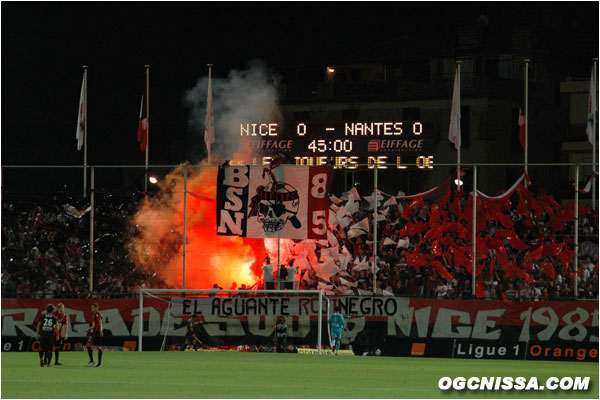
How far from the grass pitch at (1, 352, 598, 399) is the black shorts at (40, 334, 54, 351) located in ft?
1.73

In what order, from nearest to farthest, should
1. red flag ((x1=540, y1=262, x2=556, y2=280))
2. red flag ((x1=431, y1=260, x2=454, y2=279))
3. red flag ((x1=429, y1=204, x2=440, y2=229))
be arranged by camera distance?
red flag ((x1=540, y1=262, x2=556, y2=280)) → red flag ((x1=431, y1=260, x2=454, y2=279)) → red flag ((x1=429, y1=204, x2=440, y2=229))

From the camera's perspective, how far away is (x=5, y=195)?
3947cm

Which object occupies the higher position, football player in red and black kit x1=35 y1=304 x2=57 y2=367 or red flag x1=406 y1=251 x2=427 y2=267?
red flag x1=406 y1=251 x2=427 y2=267

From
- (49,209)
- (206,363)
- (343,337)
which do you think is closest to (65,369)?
(206,363)

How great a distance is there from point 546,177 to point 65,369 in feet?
144

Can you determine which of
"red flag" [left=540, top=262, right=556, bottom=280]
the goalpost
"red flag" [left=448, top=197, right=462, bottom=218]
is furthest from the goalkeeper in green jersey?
"red flag" [left=540, top=262, right=556, bottom=280]

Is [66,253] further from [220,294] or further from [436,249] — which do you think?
[436,249]

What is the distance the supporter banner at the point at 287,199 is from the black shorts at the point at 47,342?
11020mm

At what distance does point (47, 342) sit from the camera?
28.2 metres

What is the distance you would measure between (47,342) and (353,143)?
3065cm

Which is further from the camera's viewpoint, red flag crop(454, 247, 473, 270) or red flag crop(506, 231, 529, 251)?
red flag crop(506, 231, 529, 251)

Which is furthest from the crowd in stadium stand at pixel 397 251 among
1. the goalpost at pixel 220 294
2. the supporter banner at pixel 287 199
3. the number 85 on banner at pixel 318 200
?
the supporter banner at pixel 287 199

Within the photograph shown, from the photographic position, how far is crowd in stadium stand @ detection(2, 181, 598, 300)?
37.2m

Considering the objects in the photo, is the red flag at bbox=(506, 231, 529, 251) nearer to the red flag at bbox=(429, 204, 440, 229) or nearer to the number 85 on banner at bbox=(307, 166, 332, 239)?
the red flag at bbox=(429, 204, 440, 229)
